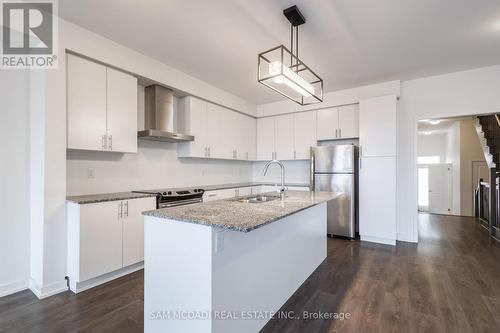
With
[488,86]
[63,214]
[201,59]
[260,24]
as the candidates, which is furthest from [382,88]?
[63,214]

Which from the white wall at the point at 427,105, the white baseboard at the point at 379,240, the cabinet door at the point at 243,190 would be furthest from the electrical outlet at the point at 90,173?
the white wall at the point at 427,105

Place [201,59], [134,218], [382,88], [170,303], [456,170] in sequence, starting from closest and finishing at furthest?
1. [170,303]
2. [134,218]
3. [201,59]
4. [382,88]
5. [456,170]

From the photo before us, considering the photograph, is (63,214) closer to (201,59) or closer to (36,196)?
(36,196)

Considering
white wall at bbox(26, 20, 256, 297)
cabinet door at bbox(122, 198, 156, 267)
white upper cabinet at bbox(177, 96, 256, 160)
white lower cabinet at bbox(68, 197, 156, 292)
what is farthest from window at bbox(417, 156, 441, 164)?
white wall at bbox(26, 20, 256, 297)

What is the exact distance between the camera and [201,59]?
126 inches

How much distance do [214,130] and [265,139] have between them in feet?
4.82

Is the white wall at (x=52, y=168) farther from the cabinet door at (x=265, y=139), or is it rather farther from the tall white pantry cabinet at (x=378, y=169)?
the tall white pantry cabinet at (x=378, y=169)

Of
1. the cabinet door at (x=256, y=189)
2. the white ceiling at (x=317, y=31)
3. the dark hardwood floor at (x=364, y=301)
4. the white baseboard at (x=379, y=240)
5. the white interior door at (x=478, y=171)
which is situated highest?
the white ceiling at (x=317, y=31)

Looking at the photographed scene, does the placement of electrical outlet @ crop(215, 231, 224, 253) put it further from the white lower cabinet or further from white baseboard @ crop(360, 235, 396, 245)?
white baseboard @ crop(360, 235, 396, 245)

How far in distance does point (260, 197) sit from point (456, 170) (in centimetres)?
670

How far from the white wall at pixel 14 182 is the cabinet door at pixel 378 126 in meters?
4.58

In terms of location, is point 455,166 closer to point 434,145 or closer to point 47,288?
point 434,145

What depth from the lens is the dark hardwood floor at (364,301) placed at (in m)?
1.85

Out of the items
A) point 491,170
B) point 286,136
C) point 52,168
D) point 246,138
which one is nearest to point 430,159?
point 491,170
